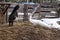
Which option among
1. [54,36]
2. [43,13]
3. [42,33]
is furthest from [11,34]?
[43,13]

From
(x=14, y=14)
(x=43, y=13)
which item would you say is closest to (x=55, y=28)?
(x=14, y=14)

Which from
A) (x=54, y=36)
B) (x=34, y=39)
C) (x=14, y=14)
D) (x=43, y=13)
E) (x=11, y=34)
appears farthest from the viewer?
(x=43, y=13)

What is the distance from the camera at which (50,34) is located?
3.07 m

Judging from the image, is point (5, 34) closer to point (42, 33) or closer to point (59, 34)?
point (42, 33)

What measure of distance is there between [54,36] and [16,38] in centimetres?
66

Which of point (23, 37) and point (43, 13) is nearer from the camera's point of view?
point (23, 37)

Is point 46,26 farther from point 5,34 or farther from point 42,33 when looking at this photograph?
point 5,34

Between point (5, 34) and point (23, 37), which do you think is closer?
point (23, 37)

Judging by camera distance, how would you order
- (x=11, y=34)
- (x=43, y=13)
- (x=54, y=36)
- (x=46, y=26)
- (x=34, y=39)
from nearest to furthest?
(x=34, y=39), (x=54, y=36), (x=11, y=34), (x=46, y=26), (x=43, y=13)

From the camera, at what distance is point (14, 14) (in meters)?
4.57

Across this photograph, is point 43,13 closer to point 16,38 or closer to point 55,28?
point 55,28

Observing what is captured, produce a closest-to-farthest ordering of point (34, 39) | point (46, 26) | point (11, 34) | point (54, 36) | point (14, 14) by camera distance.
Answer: point (34, 39)
point (54, 36)
point (11, 34)
point (46, 26)
point (14, 14)

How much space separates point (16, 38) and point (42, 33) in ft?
1.55

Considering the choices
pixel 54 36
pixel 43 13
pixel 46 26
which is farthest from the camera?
pixel 43 13
